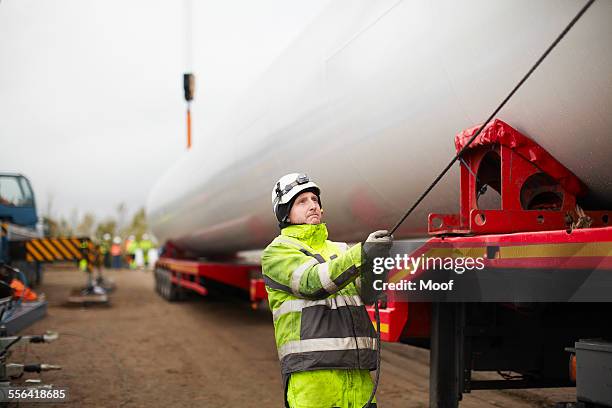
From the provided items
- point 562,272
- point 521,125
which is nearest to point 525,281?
point 562,272

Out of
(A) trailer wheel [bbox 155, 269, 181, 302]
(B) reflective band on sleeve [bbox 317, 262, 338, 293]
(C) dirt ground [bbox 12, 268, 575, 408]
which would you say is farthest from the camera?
(A) trailer wheel [bbox 155, 269, 181, 302]

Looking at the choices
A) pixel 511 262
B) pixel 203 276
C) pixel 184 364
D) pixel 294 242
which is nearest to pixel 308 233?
pixel 294 242

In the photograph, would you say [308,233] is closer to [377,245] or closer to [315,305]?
[315,305]

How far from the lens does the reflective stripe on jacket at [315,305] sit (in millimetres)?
2277

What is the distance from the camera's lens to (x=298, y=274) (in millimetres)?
2340

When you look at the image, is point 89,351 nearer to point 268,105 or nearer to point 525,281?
point 268,105

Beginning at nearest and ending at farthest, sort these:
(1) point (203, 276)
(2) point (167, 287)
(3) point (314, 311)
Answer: (3) point (314, 311) < (1) point (203, 276) < (2) point (167, 287)

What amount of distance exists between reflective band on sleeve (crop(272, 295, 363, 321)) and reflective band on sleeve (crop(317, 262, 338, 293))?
133mm

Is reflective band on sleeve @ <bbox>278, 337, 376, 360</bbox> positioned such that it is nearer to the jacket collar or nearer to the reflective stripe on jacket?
the reflective stripe on jacket

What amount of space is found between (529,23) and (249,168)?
4.75 meters

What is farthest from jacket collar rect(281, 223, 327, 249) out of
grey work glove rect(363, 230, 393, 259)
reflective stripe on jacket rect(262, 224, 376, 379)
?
grey work glove rect(363, 230, 393, 259)

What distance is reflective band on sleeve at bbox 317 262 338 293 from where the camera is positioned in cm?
225

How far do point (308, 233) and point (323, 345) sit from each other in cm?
42

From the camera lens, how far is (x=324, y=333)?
7.70 ft
